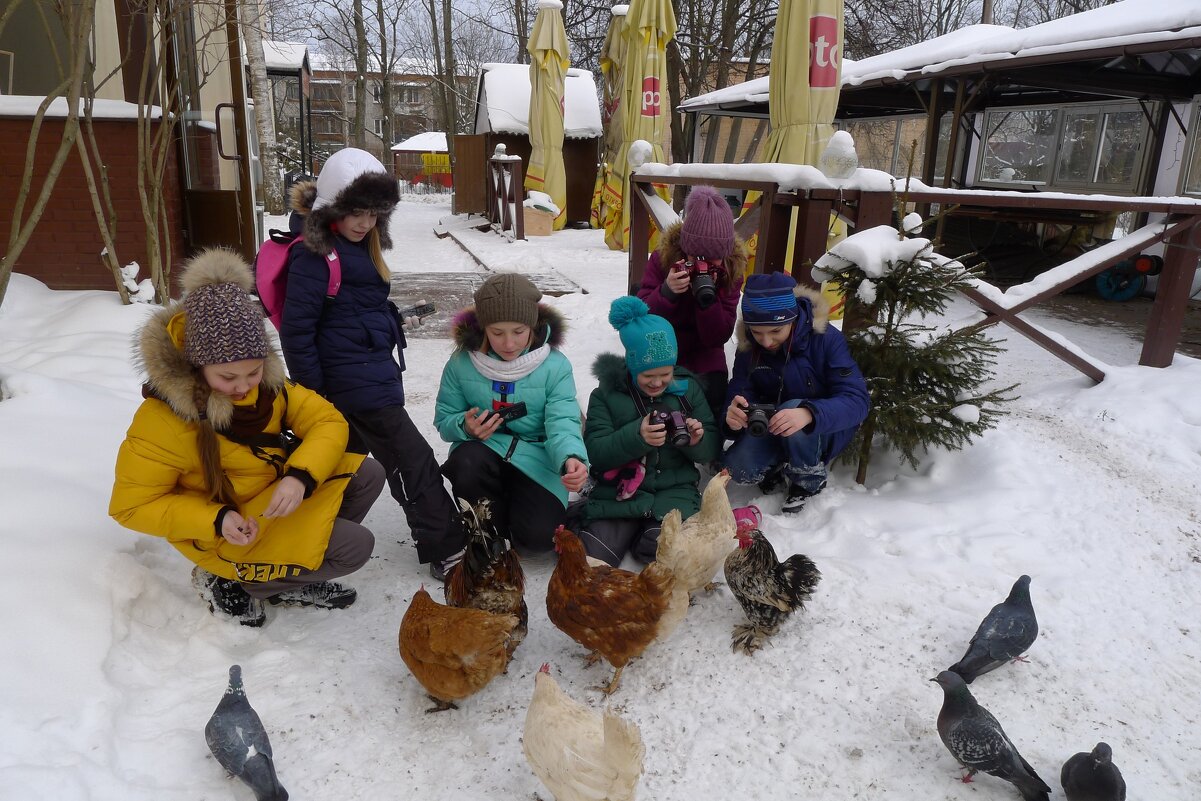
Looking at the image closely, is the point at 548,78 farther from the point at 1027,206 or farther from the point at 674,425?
the point at 674,425

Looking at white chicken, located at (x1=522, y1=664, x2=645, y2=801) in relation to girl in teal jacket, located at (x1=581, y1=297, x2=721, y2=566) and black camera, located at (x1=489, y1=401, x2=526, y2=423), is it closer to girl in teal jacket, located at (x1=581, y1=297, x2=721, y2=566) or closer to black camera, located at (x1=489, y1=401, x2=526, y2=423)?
girl in teal jacket, located at (x1=581, y1=297, x2=721, y2=566)

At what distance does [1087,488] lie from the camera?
3.20 m

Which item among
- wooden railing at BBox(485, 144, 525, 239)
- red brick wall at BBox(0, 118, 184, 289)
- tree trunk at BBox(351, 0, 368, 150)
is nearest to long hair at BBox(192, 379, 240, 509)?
red brick wall at BBox(0, 118, 184, 289)

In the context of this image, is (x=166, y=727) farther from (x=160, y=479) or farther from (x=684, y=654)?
(x=684, y=654)

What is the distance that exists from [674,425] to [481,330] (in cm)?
85

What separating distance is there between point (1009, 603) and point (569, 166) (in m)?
15.7

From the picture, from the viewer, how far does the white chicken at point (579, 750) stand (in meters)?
1.64

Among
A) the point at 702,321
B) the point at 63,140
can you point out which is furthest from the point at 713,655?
the point at 63,140

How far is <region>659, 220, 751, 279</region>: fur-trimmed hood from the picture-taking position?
12.6ft

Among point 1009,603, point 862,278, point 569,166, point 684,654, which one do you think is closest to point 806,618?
point 684,654

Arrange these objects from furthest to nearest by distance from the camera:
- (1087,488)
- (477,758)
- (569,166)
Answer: (569,166), (1087,488), (477,758)

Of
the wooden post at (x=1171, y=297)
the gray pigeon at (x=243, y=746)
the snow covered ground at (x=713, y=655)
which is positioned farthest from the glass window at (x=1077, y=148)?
the gray pigeon at (x=243, y=746)

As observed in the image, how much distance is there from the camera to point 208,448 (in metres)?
2.27

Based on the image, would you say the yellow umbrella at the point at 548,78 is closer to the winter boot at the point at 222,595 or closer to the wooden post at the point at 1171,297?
the wooden post at the point at 1171,297
